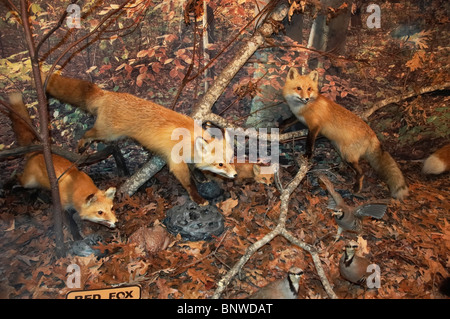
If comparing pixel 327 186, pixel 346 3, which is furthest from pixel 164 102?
pixel 346 3

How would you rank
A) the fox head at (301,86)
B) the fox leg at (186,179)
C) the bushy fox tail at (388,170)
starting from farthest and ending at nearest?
the bushy fox tail at (388,170) < the fox head at (301,86) < the fox leg at (186,179)

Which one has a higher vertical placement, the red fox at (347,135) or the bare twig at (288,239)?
the red fox at (347,135)

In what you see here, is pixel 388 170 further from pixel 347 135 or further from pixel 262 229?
pixel 262 229

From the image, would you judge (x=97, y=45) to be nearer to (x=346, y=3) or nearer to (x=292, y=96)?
(x=292, y=96)

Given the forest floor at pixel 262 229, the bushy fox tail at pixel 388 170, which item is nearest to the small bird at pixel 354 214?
the forest floor at pixel 262 229

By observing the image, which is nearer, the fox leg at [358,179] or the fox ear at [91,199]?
the fox ear at [91,199]

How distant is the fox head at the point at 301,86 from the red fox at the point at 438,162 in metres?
1.48

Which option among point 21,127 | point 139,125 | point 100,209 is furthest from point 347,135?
point 21,127

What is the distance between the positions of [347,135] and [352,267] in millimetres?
1417

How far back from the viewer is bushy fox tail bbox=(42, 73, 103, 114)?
2.85 metres

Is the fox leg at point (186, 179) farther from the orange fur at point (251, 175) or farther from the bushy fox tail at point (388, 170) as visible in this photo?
the bushy fox tail at point (388, 170)

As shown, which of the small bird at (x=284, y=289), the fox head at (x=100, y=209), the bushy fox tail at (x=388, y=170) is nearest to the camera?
the small bird at (x=284, y=289)

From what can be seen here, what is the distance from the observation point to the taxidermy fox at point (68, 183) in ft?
8.76

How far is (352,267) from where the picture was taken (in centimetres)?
241
